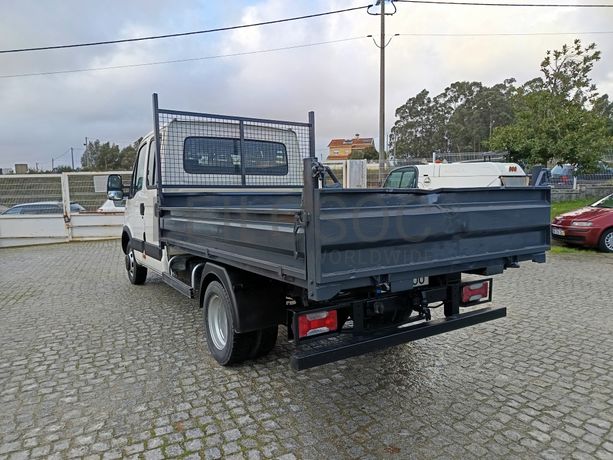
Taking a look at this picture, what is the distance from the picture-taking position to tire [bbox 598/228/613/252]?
9250 mm

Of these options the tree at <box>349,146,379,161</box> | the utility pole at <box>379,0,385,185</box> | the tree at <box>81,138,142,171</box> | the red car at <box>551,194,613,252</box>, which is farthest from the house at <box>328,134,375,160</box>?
the red car at <box>551,194,613,252</box>

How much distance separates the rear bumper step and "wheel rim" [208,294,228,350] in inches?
41.3

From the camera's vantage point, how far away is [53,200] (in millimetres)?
12984

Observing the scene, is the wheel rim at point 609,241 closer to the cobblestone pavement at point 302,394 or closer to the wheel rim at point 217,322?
the cobblestone pavement at point 302,394

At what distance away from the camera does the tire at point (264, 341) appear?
3592 millimetres

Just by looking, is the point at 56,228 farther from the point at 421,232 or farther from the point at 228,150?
the point at 421,232

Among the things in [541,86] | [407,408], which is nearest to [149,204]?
[407,408]

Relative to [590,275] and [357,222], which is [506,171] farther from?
[357,222]

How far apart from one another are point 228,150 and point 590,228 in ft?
27.2

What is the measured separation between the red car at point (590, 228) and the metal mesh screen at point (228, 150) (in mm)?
7044

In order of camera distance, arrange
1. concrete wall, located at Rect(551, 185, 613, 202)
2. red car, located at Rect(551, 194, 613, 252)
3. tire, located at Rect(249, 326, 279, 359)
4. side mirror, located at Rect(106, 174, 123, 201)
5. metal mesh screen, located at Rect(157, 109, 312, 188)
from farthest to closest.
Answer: concrete wall, located at Rect(551, 185, 613, 202) → red car, located at Rect(551, 194, 613, 252) → side mirror, located at Rect(106, 174, 123, 201) → metal mesh screen, located at Rect(157, 109, 312, 188) → tire, located at Rect(249, 326, 279, 359)

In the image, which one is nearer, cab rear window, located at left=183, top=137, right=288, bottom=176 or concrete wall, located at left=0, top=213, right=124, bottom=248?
cab rear window, located at left=183, top=137, right=288, bottom=176

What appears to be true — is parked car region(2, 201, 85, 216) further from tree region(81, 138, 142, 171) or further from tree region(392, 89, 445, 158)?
tree region(392, 89, 445, 158)

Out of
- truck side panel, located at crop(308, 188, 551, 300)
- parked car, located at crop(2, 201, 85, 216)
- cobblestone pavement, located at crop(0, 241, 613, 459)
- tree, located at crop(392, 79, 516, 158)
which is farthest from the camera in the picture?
tree, located at crop(392, 79, 516, 158)
